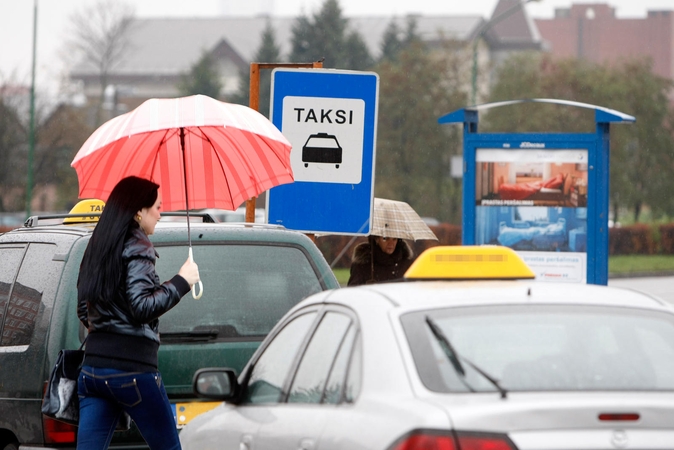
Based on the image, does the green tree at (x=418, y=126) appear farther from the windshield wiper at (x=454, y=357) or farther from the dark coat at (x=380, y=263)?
the windshield wiper at (x=454, y=357)

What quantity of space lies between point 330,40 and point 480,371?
71.8 meters

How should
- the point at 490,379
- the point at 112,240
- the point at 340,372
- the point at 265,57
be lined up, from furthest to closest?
the point at 265,57 < the point at 112,240 < the point at 340,372 < the point at 490,379

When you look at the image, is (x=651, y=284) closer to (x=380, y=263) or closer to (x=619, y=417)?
(x=380, y=263)

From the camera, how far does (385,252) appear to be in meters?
9.12

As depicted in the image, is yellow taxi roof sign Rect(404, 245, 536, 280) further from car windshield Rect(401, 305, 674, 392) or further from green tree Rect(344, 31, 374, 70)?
green tree Rect(344, 31, 374, 70)

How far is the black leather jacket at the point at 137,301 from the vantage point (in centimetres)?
502

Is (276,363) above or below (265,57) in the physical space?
below

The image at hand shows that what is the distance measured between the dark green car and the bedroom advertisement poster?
183 inches

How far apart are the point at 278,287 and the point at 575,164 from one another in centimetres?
504

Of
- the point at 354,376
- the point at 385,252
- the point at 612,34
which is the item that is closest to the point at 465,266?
the point at 354,376

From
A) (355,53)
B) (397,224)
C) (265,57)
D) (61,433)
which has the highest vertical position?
(355,53)

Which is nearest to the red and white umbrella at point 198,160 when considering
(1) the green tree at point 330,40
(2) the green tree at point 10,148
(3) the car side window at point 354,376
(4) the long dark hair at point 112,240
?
(4) the long dark hair at point 112,240

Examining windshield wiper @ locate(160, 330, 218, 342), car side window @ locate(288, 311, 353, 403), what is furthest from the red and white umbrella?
car side window @ locate(288, 311, 353, 403)

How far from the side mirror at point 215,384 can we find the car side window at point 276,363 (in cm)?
9
